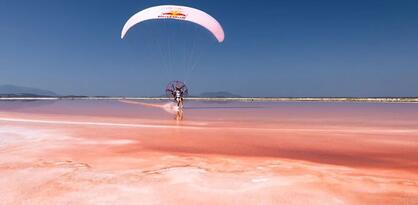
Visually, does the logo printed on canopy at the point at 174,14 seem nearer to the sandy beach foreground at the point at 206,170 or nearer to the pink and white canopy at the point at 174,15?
the pink and white canopy at the point at 174,15

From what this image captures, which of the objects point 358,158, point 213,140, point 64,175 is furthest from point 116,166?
point 358,158

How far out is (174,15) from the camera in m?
20.5

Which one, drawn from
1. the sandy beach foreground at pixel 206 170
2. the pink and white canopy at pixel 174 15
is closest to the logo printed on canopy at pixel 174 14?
the pink and white canopy at pixel 174 15

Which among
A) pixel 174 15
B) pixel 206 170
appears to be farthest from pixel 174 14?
pixel 206 170

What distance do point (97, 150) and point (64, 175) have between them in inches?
106

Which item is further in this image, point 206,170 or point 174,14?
point 174,14

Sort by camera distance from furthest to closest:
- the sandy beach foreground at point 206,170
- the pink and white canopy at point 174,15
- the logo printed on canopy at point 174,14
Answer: the logo printed on canopy at point 174,14
the pink and white canopy at point 174,15
the sandy beach foreground at point 206,170

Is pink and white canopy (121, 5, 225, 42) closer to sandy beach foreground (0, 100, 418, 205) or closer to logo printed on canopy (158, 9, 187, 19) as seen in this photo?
logo printed on canopy (158, 9, 187, 19)

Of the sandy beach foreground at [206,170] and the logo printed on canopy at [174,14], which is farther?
the logo printed on canopy at [174,14]

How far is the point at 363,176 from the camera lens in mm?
6277

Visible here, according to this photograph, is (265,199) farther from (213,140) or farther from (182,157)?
(213,140)

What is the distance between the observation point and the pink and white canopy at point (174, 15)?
20.1 m

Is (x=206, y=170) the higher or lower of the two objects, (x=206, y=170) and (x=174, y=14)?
the lower

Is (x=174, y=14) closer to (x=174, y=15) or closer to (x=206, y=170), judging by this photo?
(x=174, y=15)
